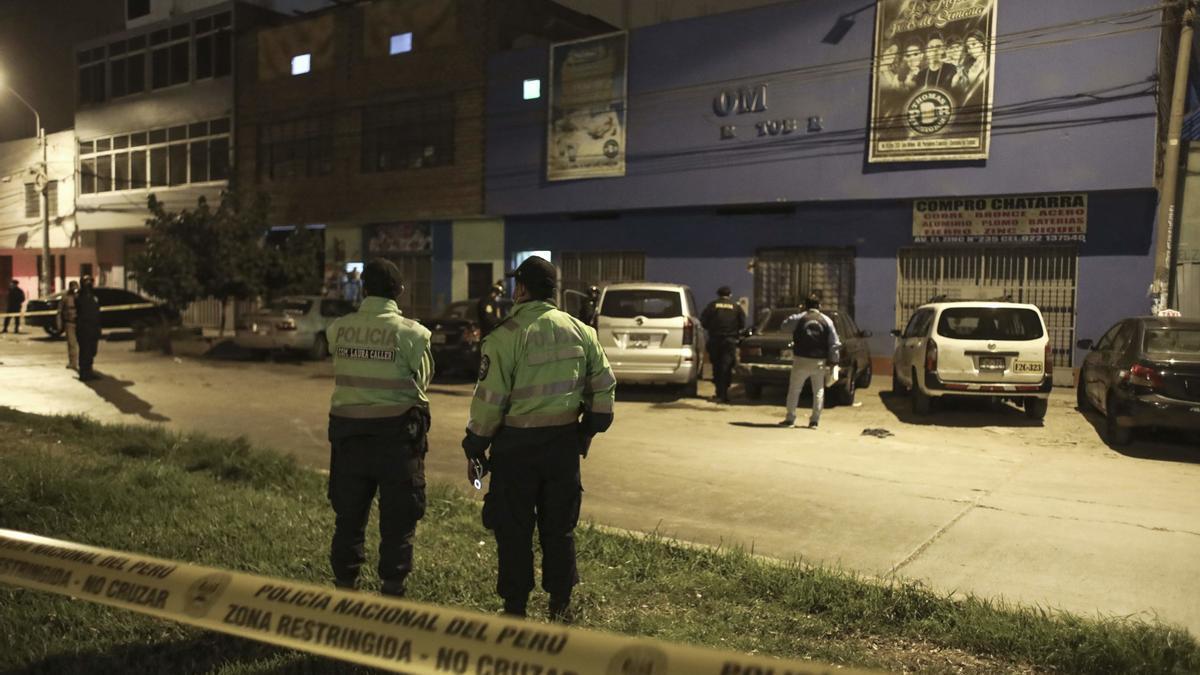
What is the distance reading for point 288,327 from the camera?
19.1 metres

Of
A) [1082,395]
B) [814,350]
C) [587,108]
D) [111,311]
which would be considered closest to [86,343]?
[587,108]

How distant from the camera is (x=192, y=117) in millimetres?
30531

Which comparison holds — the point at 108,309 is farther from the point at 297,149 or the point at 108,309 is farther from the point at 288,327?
the point at 288,327

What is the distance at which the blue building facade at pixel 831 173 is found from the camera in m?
15.4

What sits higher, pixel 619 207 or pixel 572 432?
pixel 619 207

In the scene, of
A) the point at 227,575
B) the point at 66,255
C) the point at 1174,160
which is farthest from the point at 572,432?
the point at 66,255

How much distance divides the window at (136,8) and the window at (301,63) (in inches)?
390

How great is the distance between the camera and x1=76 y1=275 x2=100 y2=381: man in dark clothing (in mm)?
15133

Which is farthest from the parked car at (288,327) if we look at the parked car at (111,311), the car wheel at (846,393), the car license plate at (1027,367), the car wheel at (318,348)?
the car license plate at (1027,367)

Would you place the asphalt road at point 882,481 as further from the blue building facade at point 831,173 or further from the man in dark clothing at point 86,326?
the blue building facade at point 831,173

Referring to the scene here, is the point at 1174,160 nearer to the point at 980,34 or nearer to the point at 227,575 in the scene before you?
the point at 980,34

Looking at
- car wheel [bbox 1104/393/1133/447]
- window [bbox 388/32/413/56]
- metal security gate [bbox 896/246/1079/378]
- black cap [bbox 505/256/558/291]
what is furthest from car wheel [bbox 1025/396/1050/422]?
window [bbox 388/32/413/56]

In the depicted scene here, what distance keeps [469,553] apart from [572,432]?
1863 millimetres

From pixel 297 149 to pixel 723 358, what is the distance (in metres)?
18.8
